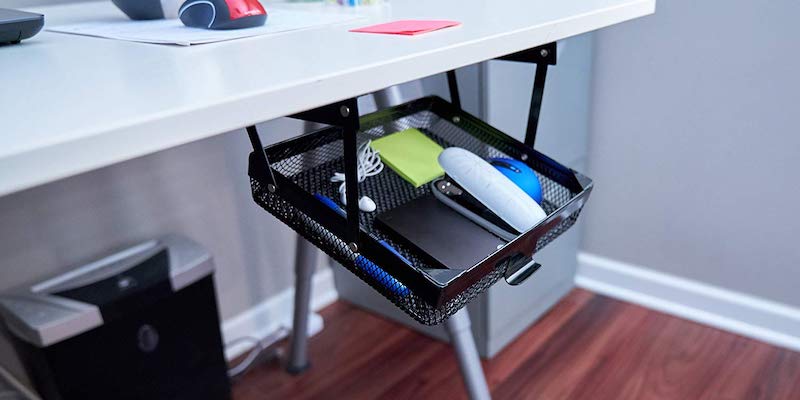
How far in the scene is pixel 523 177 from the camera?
0.65 metres

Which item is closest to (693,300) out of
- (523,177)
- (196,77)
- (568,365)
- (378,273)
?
(568,365)

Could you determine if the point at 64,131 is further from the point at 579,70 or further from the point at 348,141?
the point at 579,70

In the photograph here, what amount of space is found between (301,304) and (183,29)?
715 millimetres

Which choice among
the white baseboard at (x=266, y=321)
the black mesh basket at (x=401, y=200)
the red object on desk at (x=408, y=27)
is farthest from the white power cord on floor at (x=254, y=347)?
the red object on desk at (x=408, y=27)

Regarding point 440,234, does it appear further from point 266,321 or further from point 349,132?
point 266,321

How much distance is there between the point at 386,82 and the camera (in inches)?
15.4

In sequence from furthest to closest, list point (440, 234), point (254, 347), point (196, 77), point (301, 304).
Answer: point (254, 347) < point (301, 304) < point (440, 234) < point (196, 77)

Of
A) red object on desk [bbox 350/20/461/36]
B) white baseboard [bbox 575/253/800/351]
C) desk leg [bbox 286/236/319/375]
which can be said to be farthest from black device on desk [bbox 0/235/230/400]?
white baseboard [bbox 575/253/800/351]

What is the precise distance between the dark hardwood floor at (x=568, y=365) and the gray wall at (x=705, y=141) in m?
0.15

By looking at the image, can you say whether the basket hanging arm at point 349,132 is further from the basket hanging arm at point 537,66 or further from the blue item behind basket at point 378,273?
the basket hanging arm at point 537,66


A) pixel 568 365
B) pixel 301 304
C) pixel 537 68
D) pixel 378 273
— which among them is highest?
pixel 537 68

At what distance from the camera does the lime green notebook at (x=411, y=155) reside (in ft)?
2.24

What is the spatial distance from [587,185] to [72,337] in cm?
79

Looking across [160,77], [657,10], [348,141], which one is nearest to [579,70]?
[657,10]
